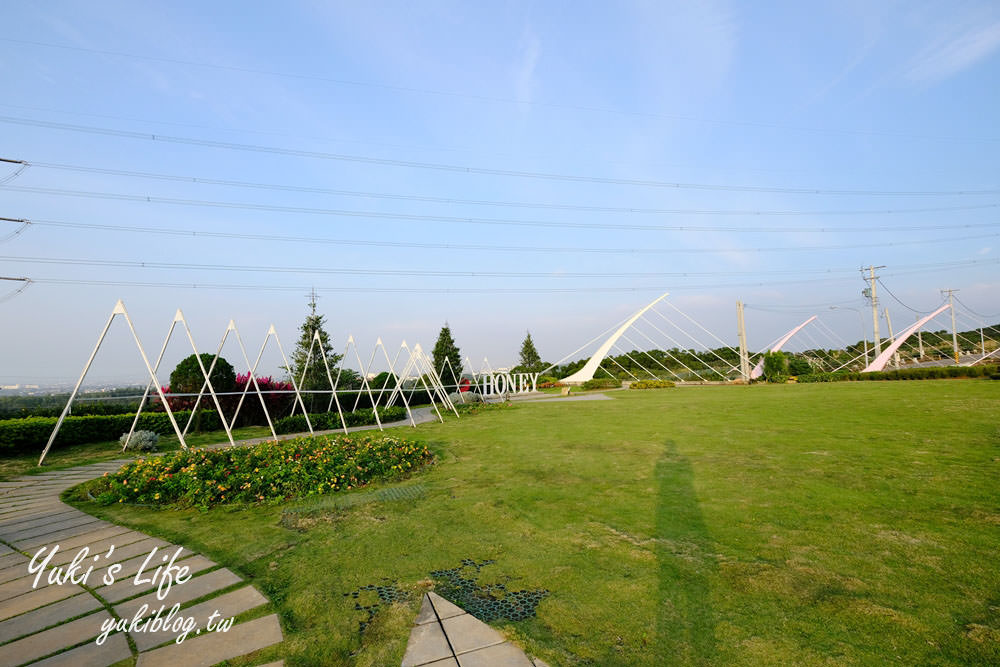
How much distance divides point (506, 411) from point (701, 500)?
1257 centimetres

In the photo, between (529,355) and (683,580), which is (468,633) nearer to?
(683,580)

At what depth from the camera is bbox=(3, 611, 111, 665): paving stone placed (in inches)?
105

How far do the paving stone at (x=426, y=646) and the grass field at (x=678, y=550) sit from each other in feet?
0.26

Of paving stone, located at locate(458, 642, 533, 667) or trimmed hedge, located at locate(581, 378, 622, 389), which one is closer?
paving stone, located at locate(458, 642, 533, 667)

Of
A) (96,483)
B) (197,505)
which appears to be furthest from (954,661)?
(96,483)

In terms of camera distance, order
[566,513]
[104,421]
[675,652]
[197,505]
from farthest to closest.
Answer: [104,421] < [197,505] < [566,513] < [675,652]

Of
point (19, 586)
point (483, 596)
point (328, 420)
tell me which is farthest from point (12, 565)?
point (328, 420)

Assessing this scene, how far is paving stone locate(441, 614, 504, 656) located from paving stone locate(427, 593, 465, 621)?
0.13 ft

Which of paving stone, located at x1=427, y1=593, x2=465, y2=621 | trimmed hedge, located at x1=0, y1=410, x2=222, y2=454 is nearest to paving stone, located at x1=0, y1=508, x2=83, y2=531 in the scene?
paving stone, located at x1=427, y1=593, x2=465, y2=621

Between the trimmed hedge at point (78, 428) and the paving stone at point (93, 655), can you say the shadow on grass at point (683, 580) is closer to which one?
the paving stone at point (93, 655)

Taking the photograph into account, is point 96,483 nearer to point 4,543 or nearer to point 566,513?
point 4,543

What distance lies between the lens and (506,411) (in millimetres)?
17688

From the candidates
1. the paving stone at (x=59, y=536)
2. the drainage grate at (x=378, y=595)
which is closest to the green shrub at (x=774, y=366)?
the drainage grate at (x=378, y=595)

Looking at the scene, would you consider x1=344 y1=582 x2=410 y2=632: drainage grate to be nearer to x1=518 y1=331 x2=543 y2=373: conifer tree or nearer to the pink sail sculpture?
the pink sail sculpture
